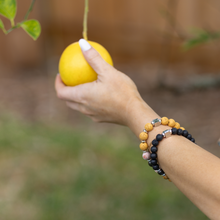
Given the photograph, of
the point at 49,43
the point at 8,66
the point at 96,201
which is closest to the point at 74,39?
the point at 49,43

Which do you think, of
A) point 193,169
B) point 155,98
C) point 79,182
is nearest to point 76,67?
point 193,169

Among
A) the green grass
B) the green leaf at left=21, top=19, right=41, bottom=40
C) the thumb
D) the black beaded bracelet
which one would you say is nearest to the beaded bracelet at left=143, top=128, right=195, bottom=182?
the black beaded bracelet

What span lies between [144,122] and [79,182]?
1.46 metres

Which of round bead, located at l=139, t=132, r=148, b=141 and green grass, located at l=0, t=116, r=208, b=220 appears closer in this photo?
round bead, located at l=139, t=132, r=148, b=141

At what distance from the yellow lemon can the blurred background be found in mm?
1216

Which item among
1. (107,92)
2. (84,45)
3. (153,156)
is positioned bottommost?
(153,156)

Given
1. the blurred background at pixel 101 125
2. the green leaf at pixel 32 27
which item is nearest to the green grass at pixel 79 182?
the blurred background at pixel 101 125

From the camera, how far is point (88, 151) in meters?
2.63

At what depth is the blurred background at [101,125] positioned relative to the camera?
2.12m

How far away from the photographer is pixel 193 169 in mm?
757

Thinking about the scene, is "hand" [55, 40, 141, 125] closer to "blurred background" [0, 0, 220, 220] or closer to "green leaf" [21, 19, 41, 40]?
"green leaf" [21, 19, 41, 40]

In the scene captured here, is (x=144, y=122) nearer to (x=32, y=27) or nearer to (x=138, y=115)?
(x=138, y=115)

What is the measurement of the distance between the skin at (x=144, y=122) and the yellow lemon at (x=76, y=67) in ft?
0.12

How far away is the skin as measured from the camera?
732 mm
